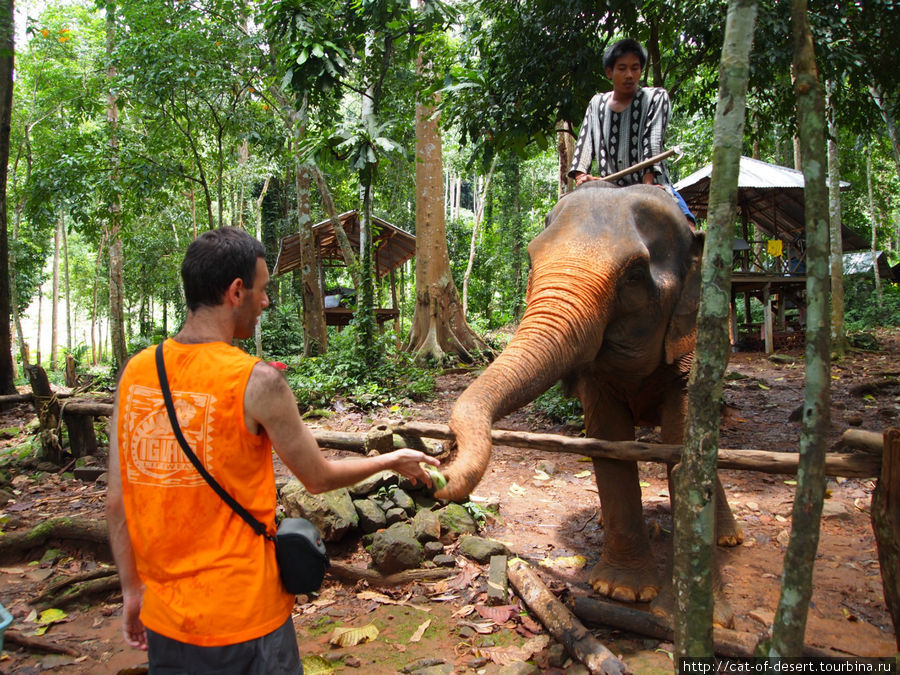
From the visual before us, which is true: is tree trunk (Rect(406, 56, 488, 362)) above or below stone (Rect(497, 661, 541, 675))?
above

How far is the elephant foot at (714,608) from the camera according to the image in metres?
3.51

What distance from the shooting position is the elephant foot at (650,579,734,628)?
3506 millimetres

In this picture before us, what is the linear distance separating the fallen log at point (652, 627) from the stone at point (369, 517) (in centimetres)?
182

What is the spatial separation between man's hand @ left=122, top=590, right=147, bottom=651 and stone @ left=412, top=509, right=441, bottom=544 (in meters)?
2.73

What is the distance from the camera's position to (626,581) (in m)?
4.01

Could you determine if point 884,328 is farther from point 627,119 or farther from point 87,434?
point 87,434

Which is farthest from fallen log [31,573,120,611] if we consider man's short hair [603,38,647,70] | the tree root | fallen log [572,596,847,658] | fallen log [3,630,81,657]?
man's short hair [603,38,647,70]

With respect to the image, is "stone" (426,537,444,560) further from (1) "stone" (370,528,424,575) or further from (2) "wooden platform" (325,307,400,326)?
(2) "wooden platform" (325,307,400,326)

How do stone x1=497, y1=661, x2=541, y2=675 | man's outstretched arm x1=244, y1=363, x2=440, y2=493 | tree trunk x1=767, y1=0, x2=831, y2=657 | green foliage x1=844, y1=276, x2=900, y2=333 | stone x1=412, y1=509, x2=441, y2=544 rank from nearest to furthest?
man's outstretched arm x1=244, y1=363, x2=440, y2=493
tree trunk x1=767, y1=0, x2=831, y2=657
stone x1=497, y1=661, x2=541, y2=675
stone x1=412, y1=509, x2=441, y2=544
green foliage x1=844, y1=276, x2=900, y2=333

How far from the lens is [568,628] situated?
11.1 feet

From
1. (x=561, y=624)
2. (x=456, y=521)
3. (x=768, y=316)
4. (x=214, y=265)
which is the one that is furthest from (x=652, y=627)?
(x=768, y=316)

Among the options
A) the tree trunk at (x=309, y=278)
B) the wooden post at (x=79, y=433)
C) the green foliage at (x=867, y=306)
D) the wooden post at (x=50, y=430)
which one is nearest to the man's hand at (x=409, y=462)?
the wooden post at (x=79, y=433)

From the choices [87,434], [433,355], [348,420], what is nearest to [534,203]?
[433,355]

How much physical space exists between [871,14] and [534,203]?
21611mm
